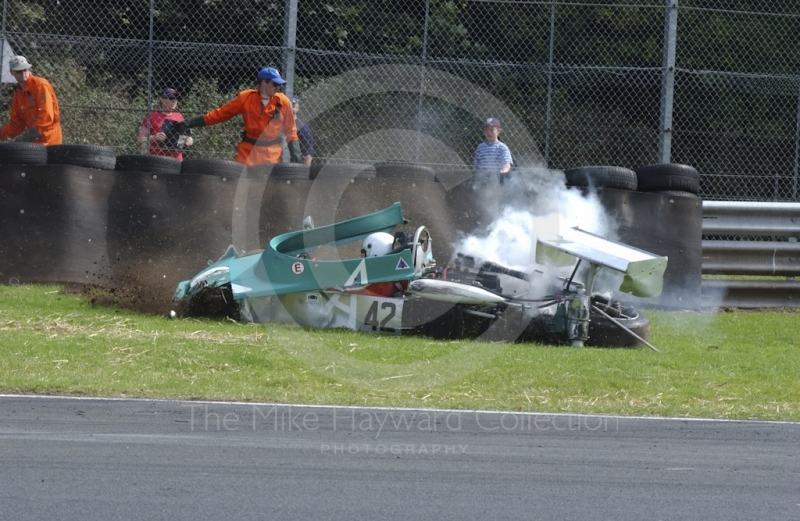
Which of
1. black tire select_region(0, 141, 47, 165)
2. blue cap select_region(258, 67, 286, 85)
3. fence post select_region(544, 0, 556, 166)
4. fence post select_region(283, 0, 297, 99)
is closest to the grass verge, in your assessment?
black tire select_region(0, 141, 47, 165)

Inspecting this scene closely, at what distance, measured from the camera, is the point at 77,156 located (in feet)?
37.4

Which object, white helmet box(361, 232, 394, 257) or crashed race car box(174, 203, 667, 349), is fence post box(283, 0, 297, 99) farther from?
white helmet box(361, 232, 394, 257)

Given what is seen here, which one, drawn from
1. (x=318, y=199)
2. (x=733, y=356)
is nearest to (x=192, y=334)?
(x=318, y=199)

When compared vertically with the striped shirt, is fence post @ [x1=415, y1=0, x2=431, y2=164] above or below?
above

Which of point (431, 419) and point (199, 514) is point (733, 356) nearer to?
point (431, 419)

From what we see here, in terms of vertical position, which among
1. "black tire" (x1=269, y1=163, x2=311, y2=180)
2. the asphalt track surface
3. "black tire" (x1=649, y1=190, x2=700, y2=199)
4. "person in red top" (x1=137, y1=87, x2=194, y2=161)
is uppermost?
"person in red top" (x1=137, y1=87, x2=194, y2=161)

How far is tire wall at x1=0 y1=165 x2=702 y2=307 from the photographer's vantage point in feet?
36.7

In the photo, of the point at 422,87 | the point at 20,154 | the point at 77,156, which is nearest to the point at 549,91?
the point at 422,87

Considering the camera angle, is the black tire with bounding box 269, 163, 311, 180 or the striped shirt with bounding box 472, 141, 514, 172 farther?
the striped shirt with bounding box 472, 141, 514, 172

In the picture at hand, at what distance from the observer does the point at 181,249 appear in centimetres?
1133

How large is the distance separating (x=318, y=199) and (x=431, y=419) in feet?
18.1

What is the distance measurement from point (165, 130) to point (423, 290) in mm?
4772

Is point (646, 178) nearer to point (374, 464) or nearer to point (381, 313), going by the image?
point (381, 313)

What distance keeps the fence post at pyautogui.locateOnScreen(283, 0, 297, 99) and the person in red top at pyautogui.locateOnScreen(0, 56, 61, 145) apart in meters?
2.71
